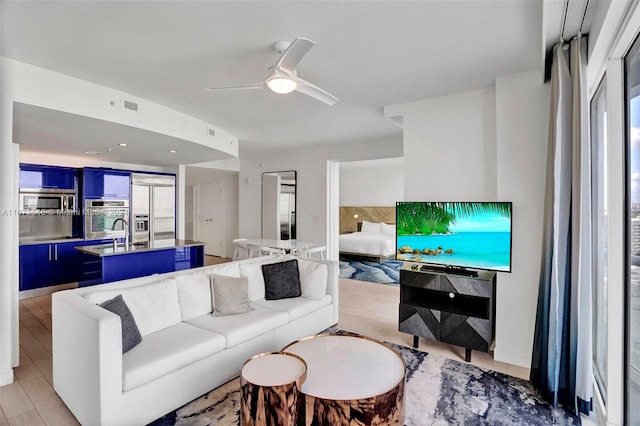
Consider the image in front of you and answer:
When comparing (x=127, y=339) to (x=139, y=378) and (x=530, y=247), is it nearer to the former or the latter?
(x=139, y=378)

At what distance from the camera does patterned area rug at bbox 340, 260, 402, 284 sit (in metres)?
5.95

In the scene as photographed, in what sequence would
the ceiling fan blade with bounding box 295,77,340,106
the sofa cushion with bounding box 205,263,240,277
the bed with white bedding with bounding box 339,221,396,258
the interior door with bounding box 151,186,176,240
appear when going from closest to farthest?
the ceiling fan blade with bounding box 295,77,340,106 < the sofa cushion with bounding box 205,263,240,277 < the interior door with bounding box 151,186,176,240 < the bed with white bedding with bounding box 339,221,396,258

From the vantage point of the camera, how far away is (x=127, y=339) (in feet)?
6.73

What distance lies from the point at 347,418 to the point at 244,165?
6.60m

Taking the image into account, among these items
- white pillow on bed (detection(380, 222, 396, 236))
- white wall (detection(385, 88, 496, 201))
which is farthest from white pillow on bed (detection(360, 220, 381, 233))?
white wall (detection(385, 88, 496, 201))

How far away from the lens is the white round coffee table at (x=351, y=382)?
5.09 feet

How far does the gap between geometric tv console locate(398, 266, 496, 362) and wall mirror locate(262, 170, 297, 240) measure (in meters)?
3.78

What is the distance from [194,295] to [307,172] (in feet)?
13.5

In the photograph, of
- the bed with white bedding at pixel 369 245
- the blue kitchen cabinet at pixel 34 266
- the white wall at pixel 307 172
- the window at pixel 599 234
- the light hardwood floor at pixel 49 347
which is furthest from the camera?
the bed with white bedding at pixel 369 245

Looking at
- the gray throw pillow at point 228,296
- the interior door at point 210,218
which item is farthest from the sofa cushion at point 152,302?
the interior door at point 210,218

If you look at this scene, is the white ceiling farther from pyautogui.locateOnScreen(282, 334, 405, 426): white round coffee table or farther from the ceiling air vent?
pyautogui.locateOnScreen(282, 334, 405, 426): white round coffee table

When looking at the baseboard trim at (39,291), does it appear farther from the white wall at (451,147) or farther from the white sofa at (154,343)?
the white wall at (451,147)

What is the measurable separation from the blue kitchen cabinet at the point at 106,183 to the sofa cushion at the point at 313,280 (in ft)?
14.0

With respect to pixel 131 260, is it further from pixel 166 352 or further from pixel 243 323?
pixel 166 352
